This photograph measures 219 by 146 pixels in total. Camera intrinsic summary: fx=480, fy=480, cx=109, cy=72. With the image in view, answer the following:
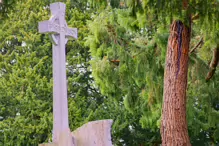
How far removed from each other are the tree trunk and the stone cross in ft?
4.32

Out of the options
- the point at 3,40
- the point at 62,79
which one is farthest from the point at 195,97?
the point at 3,40

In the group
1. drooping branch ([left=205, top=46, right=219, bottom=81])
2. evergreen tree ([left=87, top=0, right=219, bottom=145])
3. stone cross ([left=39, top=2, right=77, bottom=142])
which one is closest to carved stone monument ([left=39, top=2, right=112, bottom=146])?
stone cross ([left=39, top=2, right=77, bottom=142])

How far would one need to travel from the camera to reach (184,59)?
5766mm

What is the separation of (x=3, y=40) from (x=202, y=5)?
28.9ft

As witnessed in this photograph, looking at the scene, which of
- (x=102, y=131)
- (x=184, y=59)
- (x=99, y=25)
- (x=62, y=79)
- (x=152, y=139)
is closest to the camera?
(x=102, y=131)

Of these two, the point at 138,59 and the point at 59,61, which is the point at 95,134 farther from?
the point at 138,59

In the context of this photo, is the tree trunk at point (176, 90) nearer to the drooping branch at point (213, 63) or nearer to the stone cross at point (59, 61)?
the drooping branch at point (213, 63)

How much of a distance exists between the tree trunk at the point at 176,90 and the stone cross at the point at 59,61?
Answer: 1.32 meters

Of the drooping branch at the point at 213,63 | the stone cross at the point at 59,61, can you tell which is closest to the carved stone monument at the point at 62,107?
the stone cross at the point at 59,61

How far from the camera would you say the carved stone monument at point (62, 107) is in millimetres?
3150

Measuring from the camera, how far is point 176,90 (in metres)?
5.65

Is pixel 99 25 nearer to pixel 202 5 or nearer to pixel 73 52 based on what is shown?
pixel 202 5

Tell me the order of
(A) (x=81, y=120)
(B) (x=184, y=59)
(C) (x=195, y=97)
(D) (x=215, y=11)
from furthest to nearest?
(A) (x=81, y=120) → (C) (x=195, y=97) → (B) (x=184, y=59) → (D) (x=215, y=11)

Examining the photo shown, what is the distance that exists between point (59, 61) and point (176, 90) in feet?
5.46
